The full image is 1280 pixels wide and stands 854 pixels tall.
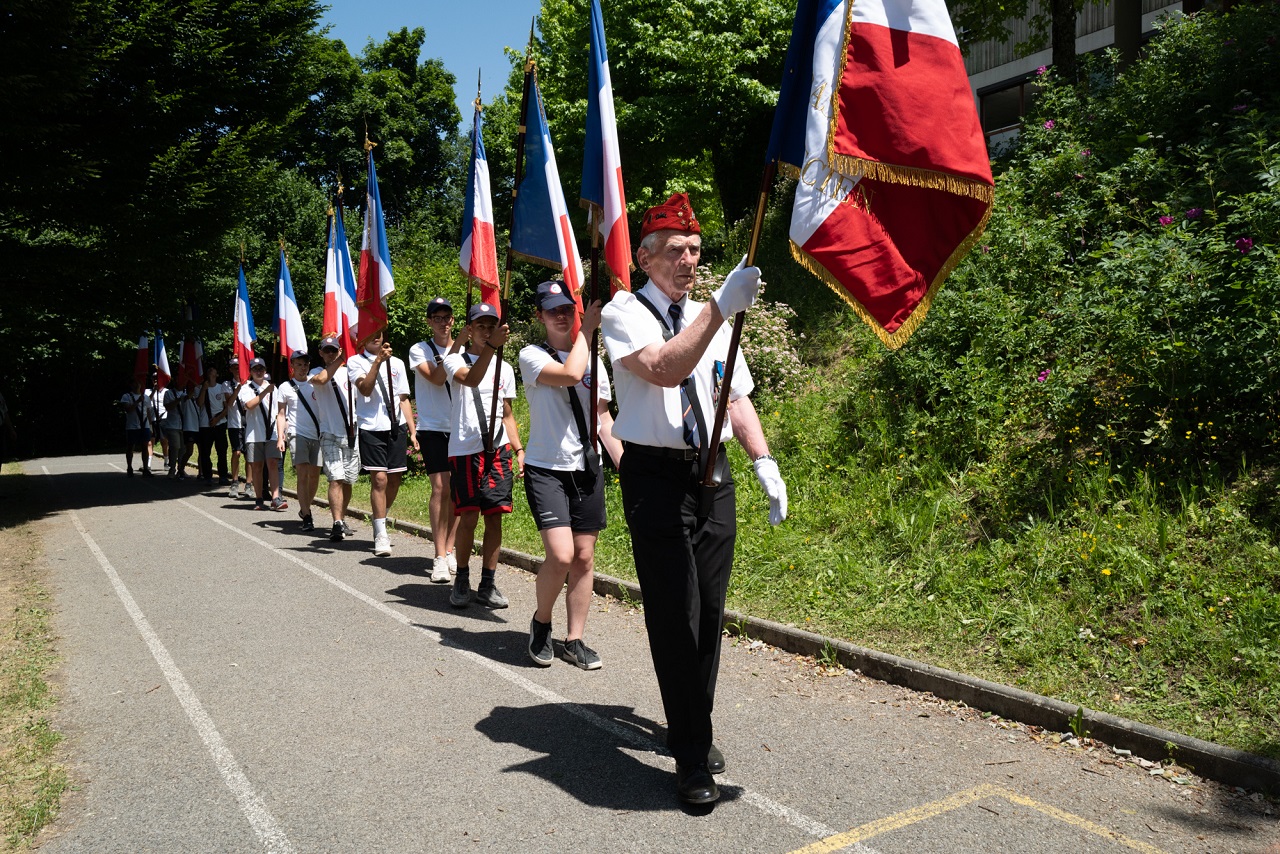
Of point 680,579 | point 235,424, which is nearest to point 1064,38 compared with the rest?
point 680,579

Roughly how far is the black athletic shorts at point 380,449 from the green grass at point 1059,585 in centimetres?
→ 258

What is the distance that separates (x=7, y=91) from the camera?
42.6ft

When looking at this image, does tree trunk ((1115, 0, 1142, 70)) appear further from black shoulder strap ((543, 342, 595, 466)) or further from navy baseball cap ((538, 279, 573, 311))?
black shoulder strap ((543, 342, 595, 466))

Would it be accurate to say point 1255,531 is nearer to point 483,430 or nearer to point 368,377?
point 483,430

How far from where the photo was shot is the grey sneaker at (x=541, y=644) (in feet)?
19.2

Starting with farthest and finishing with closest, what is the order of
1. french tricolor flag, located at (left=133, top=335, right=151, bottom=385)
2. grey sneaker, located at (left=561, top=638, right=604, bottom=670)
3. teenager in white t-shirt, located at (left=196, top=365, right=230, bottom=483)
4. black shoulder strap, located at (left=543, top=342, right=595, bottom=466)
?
french tricolor flag, located at (left=133, top=335, right=151, bottom=385) → teenager in white t-shirt, located at (left=196, top=365, right=230, bottom=483) → black shoulder strap, located at (left=543, top=342, right=595, bottom=466) → grey sneaker, located at (left=561, top=638, right=604, bottom=670)

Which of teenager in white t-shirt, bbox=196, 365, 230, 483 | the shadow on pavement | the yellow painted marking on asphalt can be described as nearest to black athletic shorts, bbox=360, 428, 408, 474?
the shadow on pavement

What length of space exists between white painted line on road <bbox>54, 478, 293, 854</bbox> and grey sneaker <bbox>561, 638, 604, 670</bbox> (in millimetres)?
1980

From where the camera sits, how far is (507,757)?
174 inches

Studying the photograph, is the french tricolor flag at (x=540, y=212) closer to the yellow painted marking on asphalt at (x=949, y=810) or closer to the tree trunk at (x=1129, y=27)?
the yellow painted marking on asphalt at (x=949, y=810)

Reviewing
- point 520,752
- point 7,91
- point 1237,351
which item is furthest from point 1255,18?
point 7,91

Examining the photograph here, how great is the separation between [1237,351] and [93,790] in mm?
6807

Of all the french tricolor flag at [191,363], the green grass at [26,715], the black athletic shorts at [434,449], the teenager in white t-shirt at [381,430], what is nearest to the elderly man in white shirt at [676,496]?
the green grass at [26,715]

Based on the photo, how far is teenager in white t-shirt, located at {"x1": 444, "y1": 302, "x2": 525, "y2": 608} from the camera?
7.14 m
